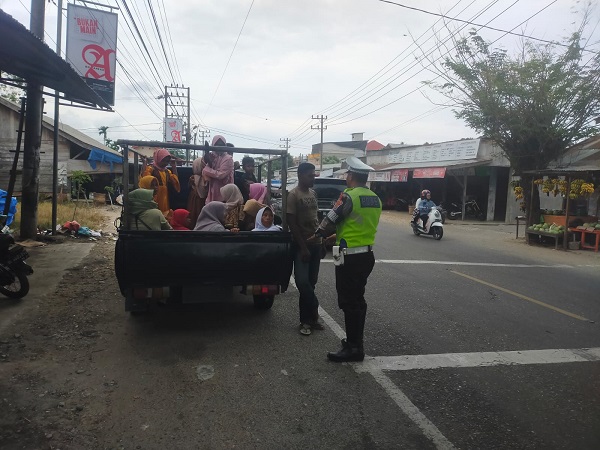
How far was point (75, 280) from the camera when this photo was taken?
7.17 m

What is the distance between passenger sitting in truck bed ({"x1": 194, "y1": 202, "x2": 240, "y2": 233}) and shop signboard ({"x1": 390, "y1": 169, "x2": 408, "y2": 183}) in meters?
22.1

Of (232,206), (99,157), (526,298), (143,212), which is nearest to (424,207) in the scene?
(526,298)

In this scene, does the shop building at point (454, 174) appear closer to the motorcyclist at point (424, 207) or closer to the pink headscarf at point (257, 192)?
the motorcyclist at point (424, 207)

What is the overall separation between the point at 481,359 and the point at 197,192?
410cm

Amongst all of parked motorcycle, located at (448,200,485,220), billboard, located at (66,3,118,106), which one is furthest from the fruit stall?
billboard, located at (66,3,118,106)

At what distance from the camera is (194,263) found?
4.55 metres

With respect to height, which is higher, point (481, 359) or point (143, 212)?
point (143, 212)

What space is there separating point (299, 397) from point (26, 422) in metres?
1.91

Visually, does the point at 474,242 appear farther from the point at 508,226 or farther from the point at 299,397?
the point at 299,397

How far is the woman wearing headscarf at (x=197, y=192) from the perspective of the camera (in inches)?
245

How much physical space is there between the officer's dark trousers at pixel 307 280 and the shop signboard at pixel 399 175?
22.0 meters

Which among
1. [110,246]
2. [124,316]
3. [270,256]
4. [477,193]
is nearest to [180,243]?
[270,256]

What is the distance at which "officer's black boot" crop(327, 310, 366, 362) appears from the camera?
423 centimetres

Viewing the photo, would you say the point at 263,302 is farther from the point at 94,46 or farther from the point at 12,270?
the point at 94,46
